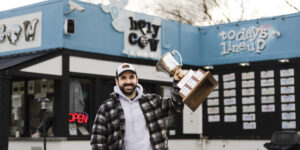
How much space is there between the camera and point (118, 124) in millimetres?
5113

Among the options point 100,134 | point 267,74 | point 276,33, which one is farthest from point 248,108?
point 100,134

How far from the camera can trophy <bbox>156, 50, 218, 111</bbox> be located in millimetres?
5020

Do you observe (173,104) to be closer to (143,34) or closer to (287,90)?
(143,34)

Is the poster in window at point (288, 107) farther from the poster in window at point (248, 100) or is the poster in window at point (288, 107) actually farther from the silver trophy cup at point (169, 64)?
the silver trophy cup at point (169, 64)

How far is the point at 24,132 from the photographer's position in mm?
13266

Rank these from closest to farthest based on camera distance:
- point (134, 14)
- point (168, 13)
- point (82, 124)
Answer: point (82, 124), point (134, 14), point (168, 13)

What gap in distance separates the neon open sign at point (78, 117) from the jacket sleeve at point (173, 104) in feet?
24.1

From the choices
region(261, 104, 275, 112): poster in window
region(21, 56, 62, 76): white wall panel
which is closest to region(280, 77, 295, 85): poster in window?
region(261, 104, 275, 112): poster in window

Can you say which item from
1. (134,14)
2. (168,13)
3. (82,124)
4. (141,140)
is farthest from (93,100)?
(168,13)

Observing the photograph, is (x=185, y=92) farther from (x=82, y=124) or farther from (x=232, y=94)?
(x=232, y=94)

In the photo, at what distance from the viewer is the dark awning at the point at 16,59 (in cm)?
1161

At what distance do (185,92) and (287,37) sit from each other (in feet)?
32.9

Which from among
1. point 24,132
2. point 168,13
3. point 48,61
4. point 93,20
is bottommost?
point 24,132

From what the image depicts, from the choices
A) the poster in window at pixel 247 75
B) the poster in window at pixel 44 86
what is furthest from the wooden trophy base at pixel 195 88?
the poster in window at pixel 247 75
